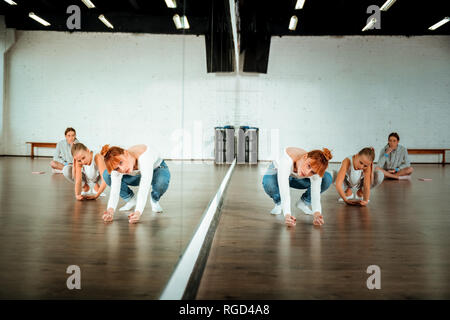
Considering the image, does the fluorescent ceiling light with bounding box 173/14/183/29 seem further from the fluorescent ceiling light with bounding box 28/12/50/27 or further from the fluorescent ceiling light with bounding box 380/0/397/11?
the fluorescent ceiling light with bounding box 380/0/397/11

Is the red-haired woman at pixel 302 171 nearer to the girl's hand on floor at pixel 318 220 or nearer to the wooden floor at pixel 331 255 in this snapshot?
the girl's hand on floor at pixel 318 220

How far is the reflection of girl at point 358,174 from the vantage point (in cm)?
311

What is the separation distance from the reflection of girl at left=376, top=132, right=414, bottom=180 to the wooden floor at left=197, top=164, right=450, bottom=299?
10.5ft

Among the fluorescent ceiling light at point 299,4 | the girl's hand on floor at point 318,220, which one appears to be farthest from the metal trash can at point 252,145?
the girl's hand on floor at point 318,220

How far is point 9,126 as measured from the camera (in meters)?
1.02

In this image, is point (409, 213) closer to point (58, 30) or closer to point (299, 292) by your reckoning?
point (299, 292)

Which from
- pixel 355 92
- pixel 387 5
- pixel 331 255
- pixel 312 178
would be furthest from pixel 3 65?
pixel 355 92

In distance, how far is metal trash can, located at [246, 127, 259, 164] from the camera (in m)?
9.94

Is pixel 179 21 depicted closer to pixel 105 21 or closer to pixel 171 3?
pixel 171 3

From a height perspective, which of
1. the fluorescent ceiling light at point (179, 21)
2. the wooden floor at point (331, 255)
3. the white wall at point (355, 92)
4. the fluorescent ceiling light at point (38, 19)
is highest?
the white wall at point (355, 92)

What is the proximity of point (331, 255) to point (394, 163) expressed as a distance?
16.9 feet

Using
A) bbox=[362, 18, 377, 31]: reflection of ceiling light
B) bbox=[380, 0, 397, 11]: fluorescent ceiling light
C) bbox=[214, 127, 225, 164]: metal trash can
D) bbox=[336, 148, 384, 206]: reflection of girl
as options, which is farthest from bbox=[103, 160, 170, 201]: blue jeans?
bbox=[362, 18, 377, 31]: reflection of ceiling light

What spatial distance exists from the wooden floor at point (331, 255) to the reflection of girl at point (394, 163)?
126 inches
